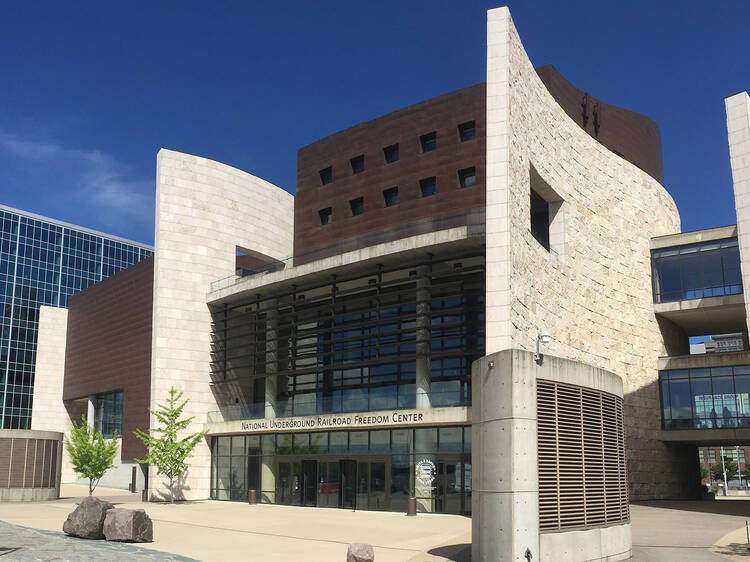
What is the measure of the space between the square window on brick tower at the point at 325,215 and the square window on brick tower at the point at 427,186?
794 cm

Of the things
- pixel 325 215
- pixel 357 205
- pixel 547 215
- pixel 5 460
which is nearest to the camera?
pixel 5 460

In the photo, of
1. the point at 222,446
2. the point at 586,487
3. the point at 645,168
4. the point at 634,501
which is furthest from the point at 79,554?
the point at 645,168

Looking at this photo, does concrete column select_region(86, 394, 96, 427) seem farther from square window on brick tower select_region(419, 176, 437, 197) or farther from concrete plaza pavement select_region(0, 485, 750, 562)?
square window on brick tower select_region(419, 176, 437, 197)

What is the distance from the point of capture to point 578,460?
17.3 metres

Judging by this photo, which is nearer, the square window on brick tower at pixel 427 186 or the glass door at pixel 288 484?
the glass door at pixel 288 484

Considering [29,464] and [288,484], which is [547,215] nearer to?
[288,484]

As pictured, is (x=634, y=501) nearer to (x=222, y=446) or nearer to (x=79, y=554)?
(x=222, y=446)

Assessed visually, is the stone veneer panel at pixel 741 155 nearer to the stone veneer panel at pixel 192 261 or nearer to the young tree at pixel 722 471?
the stone veneer panel at pixel 192 261

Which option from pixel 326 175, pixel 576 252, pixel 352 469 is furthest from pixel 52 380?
pixel 576 252

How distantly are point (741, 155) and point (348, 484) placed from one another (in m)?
27.3

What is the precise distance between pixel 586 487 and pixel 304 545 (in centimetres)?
898

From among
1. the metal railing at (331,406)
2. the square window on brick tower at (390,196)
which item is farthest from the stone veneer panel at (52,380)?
the square window on brick tower at (390,196)

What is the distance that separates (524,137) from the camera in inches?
1366

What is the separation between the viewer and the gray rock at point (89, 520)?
71.9ft
